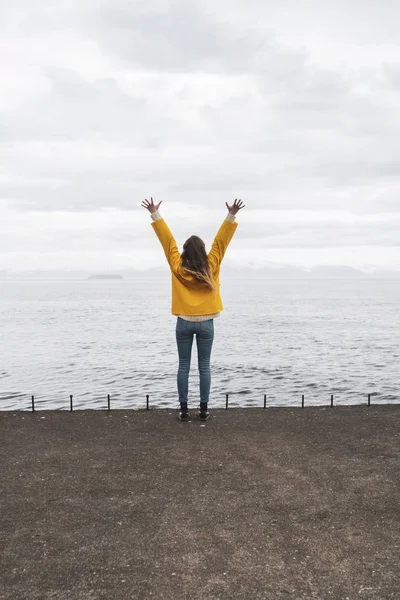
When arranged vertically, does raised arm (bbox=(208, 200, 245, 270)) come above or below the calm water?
above

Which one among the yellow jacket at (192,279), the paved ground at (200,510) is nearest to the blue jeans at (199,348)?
the yellow jacket at (192,279)

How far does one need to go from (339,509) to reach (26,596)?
222 centimetres

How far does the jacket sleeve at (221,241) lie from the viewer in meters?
6.30

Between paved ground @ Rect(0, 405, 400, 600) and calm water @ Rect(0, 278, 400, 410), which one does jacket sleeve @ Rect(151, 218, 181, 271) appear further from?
calm water @ Rect(0, 278, 400, 410)

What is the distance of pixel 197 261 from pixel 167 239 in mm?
560

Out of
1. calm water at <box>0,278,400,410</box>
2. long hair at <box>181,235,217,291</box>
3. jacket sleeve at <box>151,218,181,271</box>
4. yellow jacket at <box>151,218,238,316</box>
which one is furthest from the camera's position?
calm water at <box>0,278,400,410</box>

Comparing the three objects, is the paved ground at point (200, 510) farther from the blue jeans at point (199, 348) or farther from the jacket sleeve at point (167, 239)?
the jacket sleeve at point (167, 239)

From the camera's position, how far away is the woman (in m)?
6.12

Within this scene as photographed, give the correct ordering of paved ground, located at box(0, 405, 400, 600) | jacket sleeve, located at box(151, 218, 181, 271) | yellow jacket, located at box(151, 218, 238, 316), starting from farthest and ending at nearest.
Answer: jacket sleeve, located at box(151, 218, 181, 271) → yellow jacket, located at box(151, 218, 238, 316) → paved ground, located at box(0, 405, 400, 600)

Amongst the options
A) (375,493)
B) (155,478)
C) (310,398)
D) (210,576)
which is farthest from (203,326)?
(310,398)

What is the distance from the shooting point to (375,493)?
4008 mm

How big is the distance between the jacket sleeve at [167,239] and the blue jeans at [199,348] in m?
0.80

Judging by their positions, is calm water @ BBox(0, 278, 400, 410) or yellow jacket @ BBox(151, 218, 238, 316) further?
calm water @ BBox(0, 278, 400, 410)

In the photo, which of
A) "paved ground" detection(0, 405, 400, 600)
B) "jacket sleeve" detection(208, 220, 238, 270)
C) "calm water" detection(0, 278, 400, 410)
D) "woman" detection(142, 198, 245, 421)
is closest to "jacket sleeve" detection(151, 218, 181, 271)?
"woman" detection(142, 198, 245, 421)
